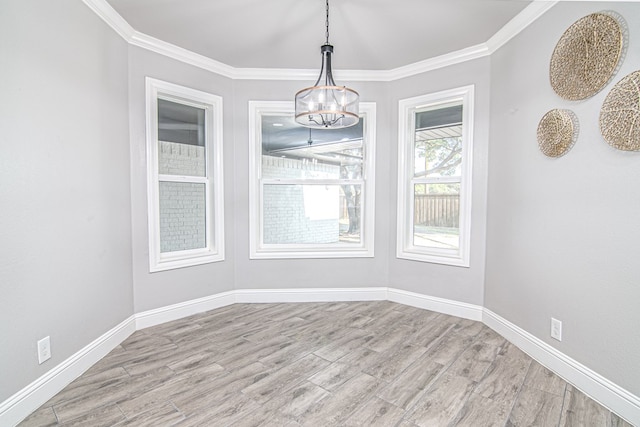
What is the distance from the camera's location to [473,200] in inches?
127

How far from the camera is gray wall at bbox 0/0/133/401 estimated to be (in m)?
1.75

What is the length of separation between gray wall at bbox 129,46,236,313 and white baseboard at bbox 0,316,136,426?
0.44 m

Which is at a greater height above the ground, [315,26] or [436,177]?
[315,26]

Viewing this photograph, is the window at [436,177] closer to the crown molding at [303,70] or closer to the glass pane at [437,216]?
the glass pane at [437,216]

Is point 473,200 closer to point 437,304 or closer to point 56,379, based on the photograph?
point 437,304

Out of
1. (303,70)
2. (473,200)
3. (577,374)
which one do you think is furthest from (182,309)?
(577,374)

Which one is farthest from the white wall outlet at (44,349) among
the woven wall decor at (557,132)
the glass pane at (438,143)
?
the woven wall decor at (557,132)

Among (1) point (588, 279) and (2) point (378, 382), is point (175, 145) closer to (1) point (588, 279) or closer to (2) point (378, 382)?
(2) point (378, 382)

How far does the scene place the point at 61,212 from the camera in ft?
6.89

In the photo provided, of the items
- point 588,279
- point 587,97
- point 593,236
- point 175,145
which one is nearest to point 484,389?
point 588,279

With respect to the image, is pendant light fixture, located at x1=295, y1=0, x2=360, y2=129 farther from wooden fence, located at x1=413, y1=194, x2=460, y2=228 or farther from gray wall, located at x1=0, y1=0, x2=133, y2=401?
wooden fence, located at x1=413, y1=194, x2=460, y2=228

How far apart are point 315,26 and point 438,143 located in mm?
1785

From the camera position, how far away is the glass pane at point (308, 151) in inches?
149

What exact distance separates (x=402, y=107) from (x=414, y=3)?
1.30 meters
